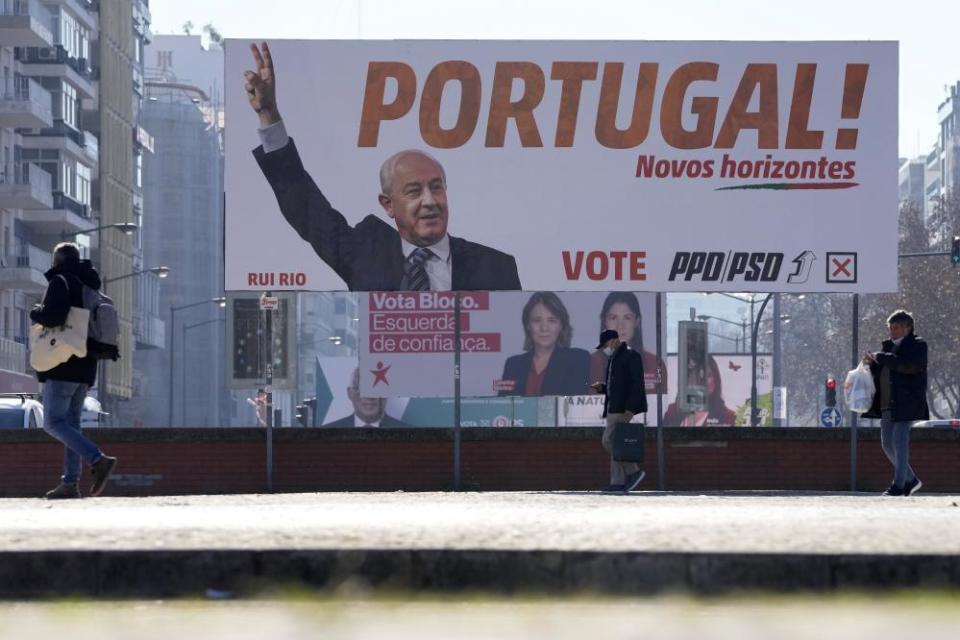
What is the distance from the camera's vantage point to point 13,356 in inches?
2746

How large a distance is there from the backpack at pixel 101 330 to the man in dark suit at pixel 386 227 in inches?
357

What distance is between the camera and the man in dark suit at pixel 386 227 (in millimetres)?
24250

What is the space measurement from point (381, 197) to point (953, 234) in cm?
6604

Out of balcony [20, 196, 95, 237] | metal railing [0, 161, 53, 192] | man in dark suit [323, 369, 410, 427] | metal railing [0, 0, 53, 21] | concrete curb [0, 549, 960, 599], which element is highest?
metal railing [0, 0, 53, 21]

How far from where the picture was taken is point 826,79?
25.0 m

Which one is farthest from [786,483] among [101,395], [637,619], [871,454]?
[101,395]

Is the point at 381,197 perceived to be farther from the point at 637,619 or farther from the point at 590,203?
the point at 637,619

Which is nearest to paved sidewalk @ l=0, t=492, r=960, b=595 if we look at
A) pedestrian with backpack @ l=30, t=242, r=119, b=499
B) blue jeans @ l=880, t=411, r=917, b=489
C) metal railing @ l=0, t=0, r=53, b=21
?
pedestrian with backpack @ l=30, t=242, r=119, b=499

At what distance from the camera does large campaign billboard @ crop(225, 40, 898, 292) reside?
24.3 m

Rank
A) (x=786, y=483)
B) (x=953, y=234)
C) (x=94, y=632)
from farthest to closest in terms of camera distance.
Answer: (x=953, y=234), (x=786, y=483), (x=94, y=632)

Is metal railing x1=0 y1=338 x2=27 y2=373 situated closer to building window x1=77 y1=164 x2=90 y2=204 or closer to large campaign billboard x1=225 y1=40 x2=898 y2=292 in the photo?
building window x1=77 y1=164 x2=90 y2=204

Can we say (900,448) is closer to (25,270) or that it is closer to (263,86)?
(263,86)

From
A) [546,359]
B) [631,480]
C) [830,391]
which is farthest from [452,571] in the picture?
[546,359]

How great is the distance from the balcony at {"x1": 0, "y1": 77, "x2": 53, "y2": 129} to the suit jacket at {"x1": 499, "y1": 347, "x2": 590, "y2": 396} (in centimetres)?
1860
